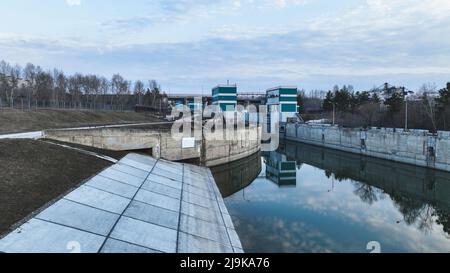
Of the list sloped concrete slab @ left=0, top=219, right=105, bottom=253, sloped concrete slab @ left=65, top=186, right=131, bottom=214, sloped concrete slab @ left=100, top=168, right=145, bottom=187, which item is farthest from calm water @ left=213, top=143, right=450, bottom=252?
sloped concrete slab @ left=0, top=219, right=105, bottom=253

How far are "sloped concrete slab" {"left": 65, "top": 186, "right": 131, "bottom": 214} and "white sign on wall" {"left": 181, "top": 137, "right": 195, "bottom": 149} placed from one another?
2002cm

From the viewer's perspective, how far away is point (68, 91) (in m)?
99.5

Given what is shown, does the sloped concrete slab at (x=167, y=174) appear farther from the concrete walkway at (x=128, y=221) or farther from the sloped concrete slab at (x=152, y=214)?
the sloped concrete slab at (x=152, y=214)

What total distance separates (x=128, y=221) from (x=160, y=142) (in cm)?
2123

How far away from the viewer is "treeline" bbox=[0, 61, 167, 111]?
259ft

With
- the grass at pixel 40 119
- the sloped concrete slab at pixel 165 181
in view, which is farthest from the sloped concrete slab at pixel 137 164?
the grass at pixel 40 119

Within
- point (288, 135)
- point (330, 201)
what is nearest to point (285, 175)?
point (330, 201)

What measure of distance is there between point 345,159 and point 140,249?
4809 centimetres

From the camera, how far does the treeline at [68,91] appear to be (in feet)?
259

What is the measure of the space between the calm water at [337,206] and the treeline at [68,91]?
46.9 meters

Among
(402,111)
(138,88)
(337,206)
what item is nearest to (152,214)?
(337,206)

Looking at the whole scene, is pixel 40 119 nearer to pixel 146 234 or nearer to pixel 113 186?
pixel 113 186

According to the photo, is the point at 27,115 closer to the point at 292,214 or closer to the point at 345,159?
the point at 292,214

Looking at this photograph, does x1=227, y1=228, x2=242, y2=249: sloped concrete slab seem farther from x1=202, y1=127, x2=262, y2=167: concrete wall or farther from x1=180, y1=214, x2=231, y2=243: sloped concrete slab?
x1=202, y1=127, x2=262, y2=167: concrete wall
